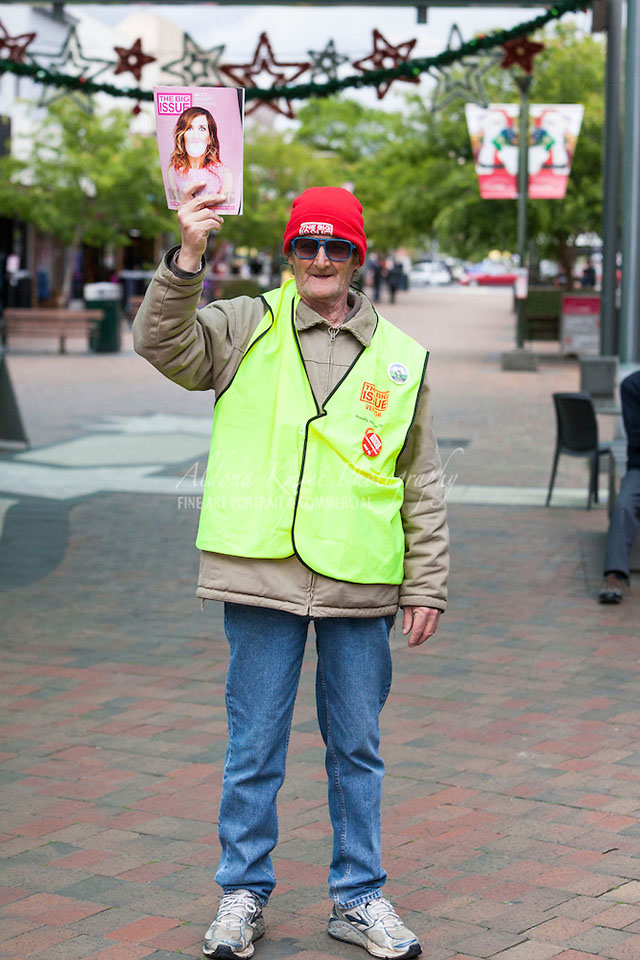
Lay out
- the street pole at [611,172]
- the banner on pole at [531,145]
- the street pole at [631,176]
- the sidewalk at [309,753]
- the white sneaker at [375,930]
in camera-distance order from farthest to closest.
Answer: the banner on pole at [531,145] → the street pole at [611,172] → the street pole at [631,176] → the sidewalk at [309,753] → the white sneaker at [375,930]

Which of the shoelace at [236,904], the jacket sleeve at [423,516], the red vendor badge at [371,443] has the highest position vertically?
the red vendor badge at [371,443]

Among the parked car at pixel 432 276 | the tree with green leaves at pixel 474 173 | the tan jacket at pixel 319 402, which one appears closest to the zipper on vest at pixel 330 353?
the tan jacket at pixel 319 402

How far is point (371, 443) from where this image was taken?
3484 millimetres

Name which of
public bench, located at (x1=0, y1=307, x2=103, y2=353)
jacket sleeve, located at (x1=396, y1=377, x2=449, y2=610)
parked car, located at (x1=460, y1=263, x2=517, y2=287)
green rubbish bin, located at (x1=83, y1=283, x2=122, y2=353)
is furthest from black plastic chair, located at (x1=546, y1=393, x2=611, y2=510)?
parked car, located at (x1=460, y1=263, x2=517, y2=287)

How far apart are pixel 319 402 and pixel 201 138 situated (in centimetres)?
70

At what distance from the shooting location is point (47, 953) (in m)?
3.55

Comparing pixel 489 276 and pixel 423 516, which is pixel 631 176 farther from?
pixel 489 276

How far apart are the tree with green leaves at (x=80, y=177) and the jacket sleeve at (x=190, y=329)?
29.1 m

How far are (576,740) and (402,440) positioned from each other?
2257 millimetres

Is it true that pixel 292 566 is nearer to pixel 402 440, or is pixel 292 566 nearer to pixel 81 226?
pixel 402 440

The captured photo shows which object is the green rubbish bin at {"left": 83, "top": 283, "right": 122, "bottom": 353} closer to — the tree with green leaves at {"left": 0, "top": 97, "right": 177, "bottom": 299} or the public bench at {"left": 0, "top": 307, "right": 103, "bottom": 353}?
the public bench at {"left": 0, "top": 307, "right": 103, "bottom": 353}

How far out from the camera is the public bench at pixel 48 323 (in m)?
26.7

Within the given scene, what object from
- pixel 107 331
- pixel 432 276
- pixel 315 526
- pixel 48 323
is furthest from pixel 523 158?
pixel 432 276

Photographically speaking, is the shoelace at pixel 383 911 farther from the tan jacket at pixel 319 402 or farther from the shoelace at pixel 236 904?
the tan jacket at pixel 319 402
